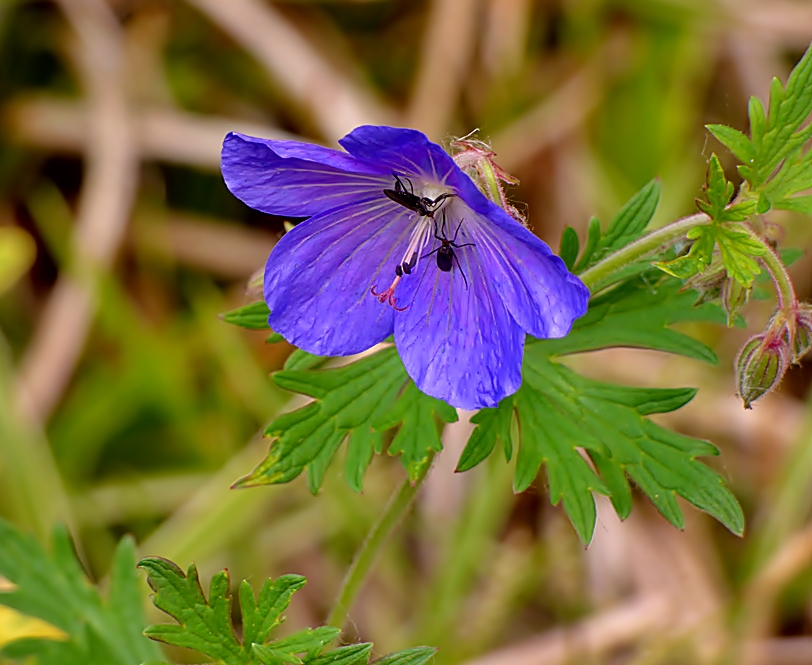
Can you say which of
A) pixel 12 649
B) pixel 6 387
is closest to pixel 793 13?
pixel 6 387

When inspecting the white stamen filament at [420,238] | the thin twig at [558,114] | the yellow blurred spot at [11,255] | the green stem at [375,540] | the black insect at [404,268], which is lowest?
the green stem at [375,540]

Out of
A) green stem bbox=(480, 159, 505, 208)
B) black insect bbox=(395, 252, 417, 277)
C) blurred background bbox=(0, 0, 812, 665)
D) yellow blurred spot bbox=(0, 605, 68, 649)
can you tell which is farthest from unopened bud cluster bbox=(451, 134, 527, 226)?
yellow blurred spot bbox=(0, 605, 68, 649)

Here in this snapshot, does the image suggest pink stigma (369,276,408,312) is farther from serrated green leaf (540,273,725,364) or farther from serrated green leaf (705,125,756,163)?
serrated green leaf (705,125,756,163)

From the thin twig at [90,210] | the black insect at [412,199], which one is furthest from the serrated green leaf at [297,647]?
the thin twig at [90,210]

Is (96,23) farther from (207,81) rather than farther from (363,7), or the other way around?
(363,7)

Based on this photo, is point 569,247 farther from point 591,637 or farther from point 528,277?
point 591,637

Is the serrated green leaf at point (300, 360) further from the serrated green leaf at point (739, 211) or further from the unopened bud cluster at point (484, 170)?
the serrated green leaf at point (739, 211)

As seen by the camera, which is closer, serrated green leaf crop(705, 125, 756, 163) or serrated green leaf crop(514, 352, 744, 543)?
serrated green leaf crop(705, 125, 756, 163)
